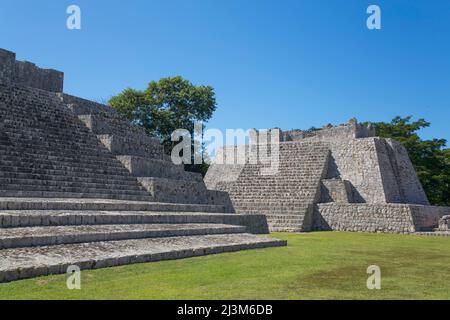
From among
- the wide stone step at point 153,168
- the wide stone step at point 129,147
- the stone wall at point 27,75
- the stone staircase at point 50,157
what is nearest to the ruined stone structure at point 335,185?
the wide stone step at point 153,168

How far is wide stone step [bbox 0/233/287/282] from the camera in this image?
5539mm

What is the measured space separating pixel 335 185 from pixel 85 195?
12.4 meters

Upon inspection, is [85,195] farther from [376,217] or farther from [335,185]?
[335,185]

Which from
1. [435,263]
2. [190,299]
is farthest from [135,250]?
[435,263]

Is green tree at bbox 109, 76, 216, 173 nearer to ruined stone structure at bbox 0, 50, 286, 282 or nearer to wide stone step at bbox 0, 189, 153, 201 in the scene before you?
ruined stone structure at bbox 0, 50, 286, 282

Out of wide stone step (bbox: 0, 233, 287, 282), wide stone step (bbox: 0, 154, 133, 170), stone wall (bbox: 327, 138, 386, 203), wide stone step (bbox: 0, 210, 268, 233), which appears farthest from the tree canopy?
wide stone step (bbox: 0, 233, 287, 282)

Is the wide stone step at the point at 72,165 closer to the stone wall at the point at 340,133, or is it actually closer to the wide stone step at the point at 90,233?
the wide stone step at the point at 90,233

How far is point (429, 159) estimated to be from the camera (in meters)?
29.0

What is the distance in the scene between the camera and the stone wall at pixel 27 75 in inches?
642

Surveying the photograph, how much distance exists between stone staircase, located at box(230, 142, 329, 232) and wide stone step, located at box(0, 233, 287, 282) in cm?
950

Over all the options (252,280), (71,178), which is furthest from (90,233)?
(71,178)

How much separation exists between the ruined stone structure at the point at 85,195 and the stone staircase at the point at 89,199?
19 millimetres
